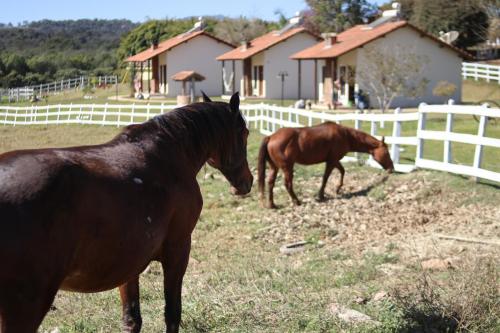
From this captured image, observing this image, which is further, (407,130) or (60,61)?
(60,61)

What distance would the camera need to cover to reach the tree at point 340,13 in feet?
219

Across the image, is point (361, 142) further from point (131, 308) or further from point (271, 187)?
point (131, 308)

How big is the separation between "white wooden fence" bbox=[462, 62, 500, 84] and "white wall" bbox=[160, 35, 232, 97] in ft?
60.3

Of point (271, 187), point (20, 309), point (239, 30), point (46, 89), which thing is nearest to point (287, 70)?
point (239, 30)

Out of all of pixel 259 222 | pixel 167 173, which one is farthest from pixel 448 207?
pixel 167 173

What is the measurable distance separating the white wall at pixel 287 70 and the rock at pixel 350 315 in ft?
135

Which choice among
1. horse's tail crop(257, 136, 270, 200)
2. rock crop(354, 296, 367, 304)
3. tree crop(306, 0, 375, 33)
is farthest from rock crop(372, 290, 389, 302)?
tree crop(306, 0, 375, 33)

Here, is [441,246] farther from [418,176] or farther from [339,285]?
[418,176]

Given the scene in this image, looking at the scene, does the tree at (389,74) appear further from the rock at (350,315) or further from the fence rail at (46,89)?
the fence rail at (46,89)

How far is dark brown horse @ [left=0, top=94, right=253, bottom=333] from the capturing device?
126 inches

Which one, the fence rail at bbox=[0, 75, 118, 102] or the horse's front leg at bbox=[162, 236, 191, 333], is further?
the fence rail at bbox=[0, 75, 118, 102]

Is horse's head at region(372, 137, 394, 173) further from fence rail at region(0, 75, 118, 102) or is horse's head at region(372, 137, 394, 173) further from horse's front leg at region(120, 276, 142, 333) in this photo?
fence rail at region(0, 75, 118, 102)

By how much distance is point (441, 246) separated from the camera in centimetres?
772

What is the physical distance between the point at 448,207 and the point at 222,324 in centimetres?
556
